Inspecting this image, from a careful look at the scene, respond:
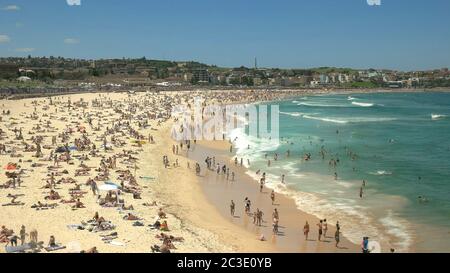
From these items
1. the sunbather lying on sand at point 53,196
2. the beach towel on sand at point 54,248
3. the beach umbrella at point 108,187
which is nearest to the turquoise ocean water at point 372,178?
the beach umbrella at point 108,187

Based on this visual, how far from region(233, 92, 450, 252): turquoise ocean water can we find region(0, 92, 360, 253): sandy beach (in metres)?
1.44

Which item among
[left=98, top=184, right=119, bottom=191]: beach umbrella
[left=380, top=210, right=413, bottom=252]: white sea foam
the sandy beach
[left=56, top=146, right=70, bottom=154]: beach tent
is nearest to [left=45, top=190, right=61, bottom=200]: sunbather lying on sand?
the sandy beach

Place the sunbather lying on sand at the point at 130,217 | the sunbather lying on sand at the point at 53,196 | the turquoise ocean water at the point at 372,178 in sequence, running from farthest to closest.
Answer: the sunbather lying on sand at the point at 53,196 → the turquoise ocean water at the point at 372,178 → the sunbather lying on sand at the point at 130,217

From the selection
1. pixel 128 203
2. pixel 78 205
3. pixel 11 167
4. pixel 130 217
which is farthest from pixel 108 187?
pixel 11 167

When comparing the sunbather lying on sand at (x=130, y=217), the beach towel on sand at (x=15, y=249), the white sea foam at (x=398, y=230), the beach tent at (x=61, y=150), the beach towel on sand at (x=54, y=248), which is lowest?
the white sea foam at (x=398, y=230)

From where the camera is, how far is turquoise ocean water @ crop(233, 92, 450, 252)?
1639cm

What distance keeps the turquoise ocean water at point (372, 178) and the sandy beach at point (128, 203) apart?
1441 millimetres

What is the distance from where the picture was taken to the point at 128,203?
17.7 meters

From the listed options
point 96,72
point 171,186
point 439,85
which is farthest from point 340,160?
point 439,85

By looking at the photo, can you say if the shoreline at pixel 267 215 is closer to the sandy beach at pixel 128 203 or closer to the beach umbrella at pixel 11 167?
the sandy beach at pixel 128 203

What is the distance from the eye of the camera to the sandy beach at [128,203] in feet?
44.8

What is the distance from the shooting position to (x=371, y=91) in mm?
165375

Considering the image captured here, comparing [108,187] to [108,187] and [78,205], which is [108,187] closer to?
[108,187]
